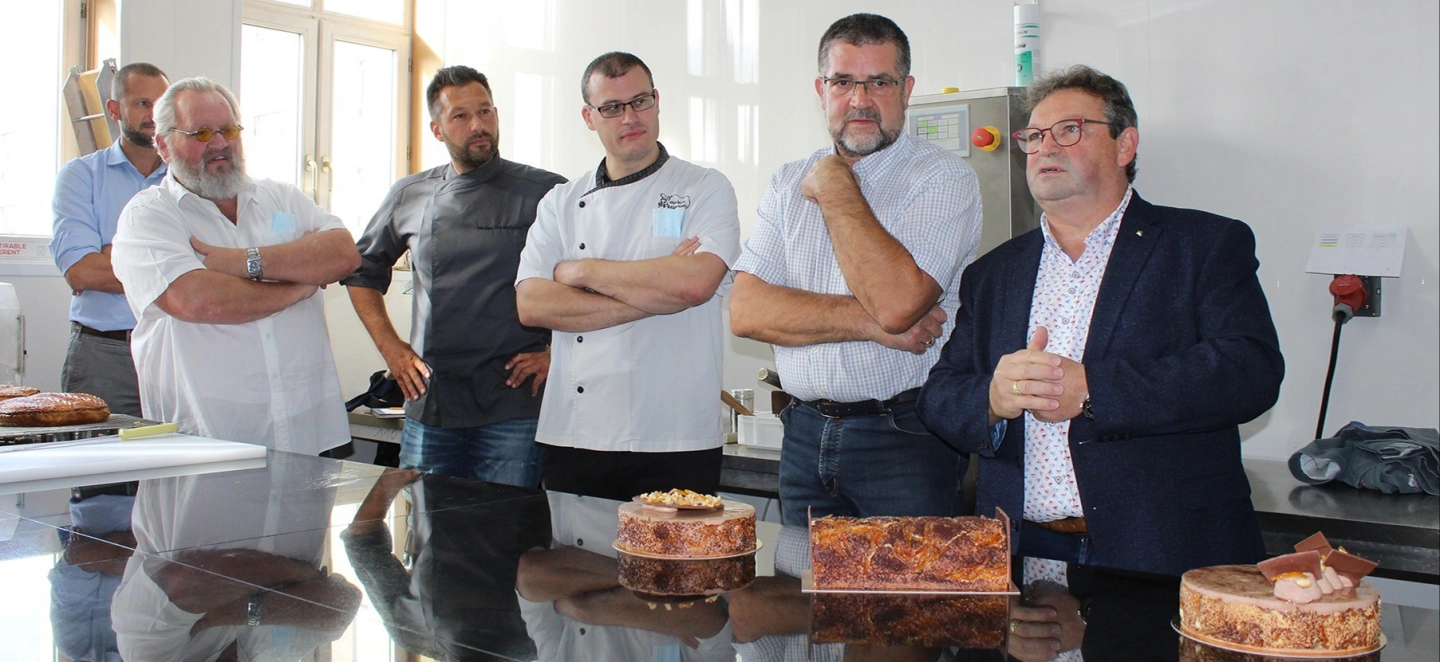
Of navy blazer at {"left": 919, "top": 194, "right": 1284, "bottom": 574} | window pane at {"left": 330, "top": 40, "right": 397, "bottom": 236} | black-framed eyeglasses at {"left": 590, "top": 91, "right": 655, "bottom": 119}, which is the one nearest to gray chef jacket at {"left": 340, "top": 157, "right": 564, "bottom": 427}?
black-framed eyeglasses at {"left": 590, "top": 91, "right": 655, "bottom": 119}

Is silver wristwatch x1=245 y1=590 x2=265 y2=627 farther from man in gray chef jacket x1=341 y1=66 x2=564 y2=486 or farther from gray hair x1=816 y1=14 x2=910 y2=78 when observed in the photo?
man in gray chef jacket x1=341 y1=66 x2=564 y2=486

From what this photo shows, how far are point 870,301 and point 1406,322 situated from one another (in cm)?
160

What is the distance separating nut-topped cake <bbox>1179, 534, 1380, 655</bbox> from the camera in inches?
32.3

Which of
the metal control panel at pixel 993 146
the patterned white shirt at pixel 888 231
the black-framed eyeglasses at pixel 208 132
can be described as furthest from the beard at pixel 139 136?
the metal control panel at pixel 993 146

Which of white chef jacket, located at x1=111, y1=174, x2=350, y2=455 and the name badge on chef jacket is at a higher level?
the name badge on chef jacket

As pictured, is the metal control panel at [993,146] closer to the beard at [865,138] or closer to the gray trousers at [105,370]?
the beard at [865,138]

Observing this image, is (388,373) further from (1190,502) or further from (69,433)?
(1190,502)

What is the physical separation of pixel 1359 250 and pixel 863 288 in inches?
61.2

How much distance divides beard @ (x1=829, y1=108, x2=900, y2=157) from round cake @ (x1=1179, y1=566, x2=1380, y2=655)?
1.31m

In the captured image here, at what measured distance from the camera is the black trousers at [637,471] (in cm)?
241

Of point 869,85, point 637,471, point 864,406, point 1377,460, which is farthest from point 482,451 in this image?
point 1377,460

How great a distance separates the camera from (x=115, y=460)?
72.2 inches

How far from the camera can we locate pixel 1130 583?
1061 millimetres

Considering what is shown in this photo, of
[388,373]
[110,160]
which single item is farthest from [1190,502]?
[110,160]
